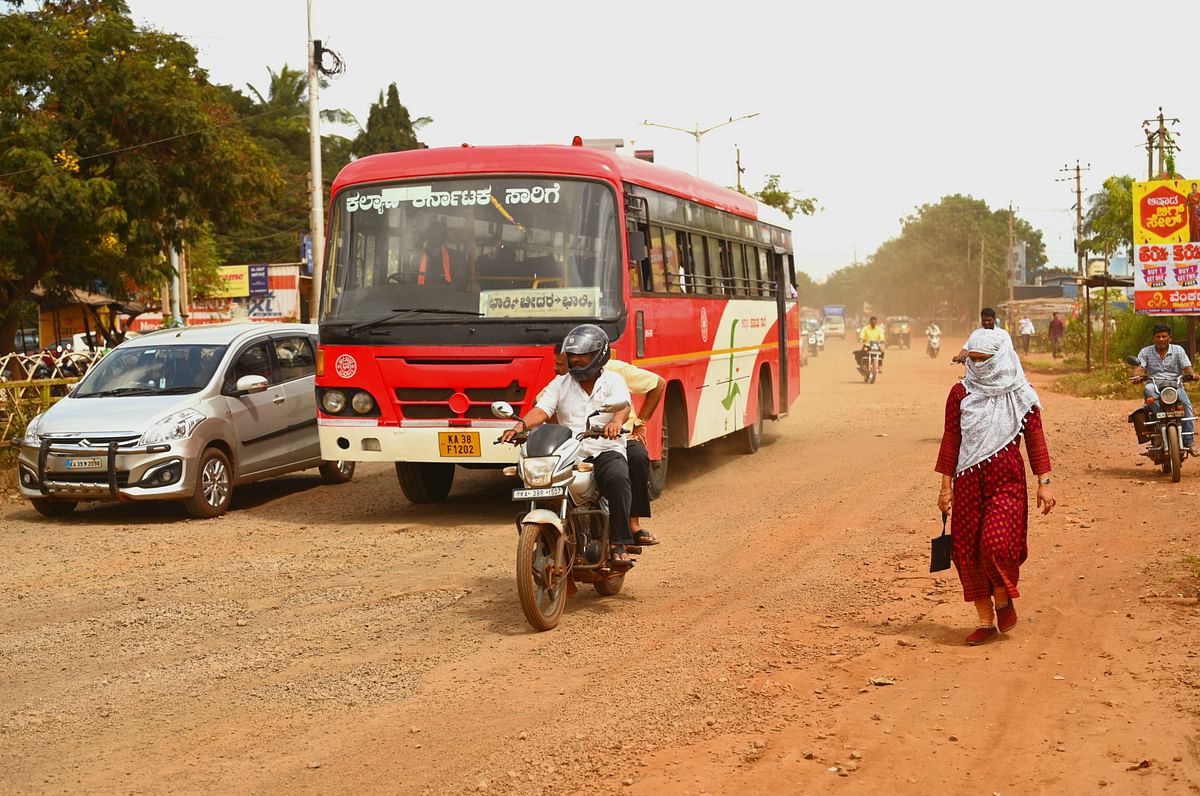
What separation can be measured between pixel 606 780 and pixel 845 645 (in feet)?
7.67

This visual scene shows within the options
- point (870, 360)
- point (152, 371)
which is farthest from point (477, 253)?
point (870, 360)

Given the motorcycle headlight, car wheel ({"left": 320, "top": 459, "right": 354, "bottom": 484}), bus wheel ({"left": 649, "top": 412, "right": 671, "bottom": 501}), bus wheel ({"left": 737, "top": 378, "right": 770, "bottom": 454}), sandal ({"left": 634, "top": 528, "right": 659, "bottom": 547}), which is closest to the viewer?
the motorcycle headlight

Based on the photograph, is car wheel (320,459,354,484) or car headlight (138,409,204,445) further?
car wheel (320,459,354,484)

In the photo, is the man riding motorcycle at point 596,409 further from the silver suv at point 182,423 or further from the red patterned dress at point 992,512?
the silver suv at point 182,423

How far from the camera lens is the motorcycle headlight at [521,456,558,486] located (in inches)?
284

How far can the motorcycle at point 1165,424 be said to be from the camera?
43.4ft

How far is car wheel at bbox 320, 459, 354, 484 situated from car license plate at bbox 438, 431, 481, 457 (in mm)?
3985

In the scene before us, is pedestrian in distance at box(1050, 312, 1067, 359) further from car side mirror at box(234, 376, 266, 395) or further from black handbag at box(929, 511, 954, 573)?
black handbag at box(929, 511, 954, 573)

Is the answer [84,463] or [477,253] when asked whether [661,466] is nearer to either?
[477,253]

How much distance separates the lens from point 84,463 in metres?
11.9

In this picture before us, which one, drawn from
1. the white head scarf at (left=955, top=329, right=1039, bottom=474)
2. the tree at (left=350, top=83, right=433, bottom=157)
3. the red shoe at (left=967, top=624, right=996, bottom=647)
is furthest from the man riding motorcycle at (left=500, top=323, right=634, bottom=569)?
the tree at (left=350, top=83, right=433, bottom=157)

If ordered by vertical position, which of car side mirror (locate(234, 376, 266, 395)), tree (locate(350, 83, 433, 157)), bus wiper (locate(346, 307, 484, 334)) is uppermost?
tree (locate(350, 83, 433, 157))

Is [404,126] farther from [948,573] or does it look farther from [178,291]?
[948,573]

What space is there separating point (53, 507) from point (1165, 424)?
34.6 feet
